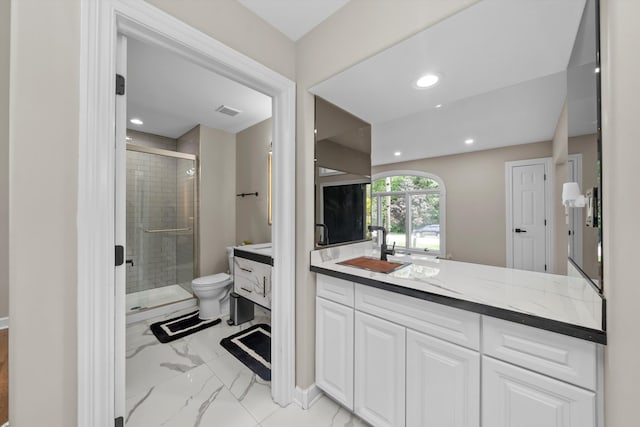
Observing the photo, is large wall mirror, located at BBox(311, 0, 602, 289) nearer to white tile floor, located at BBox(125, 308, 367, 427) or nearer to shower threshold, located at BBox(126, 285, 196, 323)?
white tile floor, located at BBox(125, 308, 367, 427)

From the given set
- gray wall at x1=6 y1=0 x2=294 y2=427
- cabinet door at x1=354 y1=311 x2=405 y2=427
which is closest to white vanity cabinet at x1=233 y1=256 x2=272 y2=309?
cabinet door at x1=354 y1=311 x2=405 y2=427

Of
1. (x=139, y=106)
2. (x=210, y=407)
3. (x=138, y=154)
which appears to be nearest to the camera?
(x=210, y=407)

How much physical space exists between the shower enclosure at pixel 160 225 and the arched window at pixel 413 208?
3065mm

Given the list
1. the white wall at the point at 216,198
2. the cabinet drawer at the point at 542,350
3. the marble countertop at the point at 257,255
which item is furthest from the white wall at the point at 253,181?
the cabinet drawer at the point at 542,350

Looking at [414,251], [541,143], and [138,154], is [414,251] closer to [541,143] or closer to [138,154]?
[541,143]

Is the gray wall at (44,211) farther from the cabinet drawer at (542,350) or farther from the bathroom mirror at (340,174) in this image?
the cabinet drawer at (542,350)

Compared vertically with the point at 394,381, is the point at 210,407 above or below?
below

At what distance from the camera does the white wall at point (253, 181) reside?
10.0ft

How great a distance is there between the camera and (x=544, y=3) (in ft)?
3.01

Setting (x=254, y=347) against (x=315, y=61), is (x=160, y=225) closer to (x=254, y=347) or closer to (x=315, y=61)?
(x=254, y=347)

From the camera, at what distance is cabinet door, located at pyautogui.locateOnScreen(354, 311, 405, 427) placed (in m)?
1.22

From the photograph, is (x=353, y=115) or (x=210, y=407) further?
(x=353, y=115)

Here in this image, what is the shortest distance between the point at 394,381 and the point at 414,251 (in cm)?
372

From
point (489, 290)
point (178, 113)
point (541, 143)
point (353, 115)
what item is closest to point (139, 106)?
point (178, 113)
